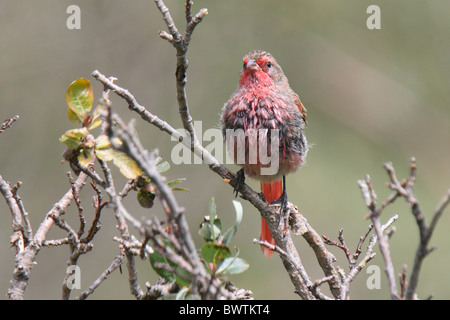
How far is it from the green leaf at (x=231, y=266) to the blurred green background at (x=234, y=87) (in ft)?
16.3

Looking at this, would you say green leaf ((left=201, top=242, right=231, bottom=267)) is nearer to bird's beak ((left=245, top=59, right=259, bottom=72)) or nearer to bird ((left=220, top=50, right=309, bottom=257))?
bird ((left=220, top=50, right=309, bottom=257))

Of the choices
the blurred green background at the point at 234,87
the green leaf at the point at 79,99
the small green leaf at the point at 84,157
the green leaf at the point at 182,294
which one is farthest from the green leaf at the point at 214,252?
the blurred green background at the point at 234,87

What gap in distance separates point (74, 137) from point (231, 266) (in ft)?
2.57

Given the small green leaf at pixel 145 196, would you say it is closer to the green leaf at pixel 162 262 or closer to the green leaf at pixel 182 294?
the green leaf at pixel 162 262

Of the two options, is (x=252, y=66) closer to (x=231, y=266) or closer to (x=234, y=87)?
(x=231, y=266)

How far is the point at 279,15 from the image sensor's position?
882 cm

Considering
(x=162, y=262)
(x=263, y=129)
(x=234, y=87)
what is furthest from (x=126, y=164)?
(x=234, y=87)

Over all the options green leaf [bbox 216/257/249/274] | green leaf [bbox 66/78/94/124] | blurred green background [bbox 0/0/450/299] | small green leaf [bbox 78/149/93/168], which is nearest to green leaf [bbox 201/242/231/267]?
green leaf [bbox 216/257/249/274]

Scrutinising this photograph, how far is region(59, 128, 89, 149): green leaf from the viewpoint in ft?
7.34

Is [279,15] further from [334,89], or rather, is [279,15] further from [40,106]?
[40,106]

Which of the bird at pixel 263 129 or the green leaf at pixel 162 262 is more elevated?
the bird at pixel 263 129

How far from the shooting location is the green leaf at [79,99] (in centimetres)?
234
